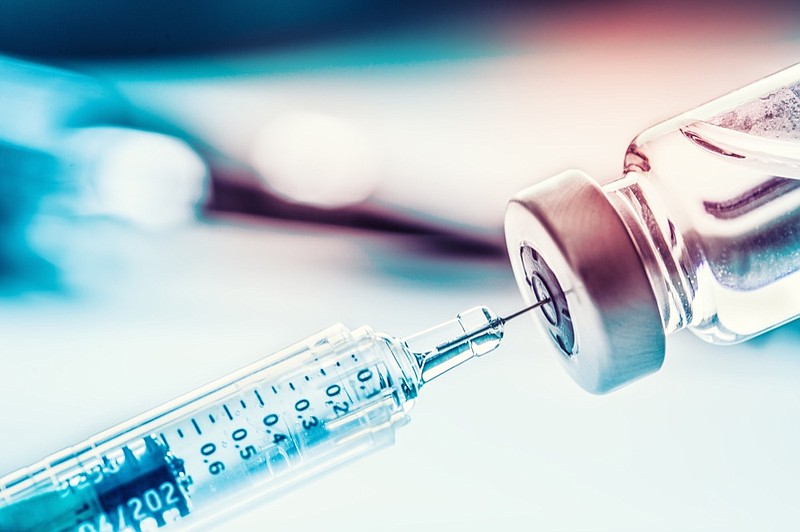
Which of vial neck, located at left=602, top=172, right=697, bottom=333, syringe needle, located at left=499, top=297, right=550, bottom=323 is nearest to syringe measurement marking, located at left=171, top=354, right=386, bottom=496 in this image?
syringe needle, located at left=499, top=297, right=550, bottom=323

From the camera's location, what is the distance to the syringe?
2.11 feet

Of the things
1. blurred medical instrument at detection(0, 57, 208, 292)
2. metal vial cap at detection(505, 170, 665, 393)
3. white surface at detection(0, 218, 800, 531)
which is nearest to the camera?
metal vial cap at detection(505, 170, 665, 393)

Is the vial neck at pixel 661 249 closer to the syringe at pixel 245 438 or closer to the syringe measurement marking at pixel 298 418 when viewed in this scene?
the syringe at pixel 245 438

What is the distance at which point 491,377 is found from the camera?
845mm

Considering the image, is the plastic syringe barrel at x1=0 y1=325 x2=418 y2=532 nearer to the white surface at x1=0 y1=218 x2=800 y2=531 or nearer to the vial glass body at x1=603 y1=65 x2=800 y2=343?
the white surface at x1=0 y1=218 x2=800 y2=531

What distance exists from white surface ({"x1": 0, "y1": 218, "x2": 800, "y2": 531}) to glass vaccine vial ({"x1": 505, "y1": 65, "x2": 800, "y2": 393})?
0.15 metres

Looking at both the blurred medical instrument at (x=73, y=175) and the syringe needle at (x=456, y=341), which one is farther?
the blurred medical instrument at (x=73, y=175)

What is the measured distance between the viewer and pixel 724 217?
2.15 ft

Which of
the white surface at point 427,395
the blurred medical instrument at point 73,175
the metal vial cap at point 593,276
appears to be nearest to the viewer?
the metal vial cap at point 593,276

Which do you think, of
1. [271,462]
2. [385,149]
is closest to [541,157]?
[385,149]

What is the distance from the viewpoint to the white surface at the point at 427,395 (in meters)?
0.79

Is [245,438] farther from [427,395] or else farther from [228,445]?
[427,395]

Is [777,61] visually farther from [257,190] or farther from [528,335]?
[257,190]

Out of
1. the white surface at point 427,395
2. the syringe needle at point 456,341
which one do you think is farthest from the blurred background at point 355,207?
the syringe needle at point 456,341
